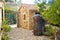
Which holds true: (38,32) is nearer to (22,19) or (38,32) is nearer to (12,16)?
(22,19)

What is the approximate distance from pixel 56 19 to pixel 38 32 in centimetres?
654

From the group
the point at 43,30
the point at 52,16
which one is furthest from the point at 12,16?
the point at 52,16

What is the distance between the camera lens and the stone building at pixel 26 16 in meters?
14.1

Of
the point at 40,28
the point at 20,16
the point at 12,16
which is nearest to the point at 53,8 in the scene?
the point at 40,28

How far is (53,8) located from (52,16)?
0.91 ft

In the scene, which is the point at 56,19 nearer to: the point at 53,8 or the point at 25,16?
the point at 53,8

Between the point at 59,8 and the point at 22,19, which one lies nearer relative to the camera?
the point at 59,8

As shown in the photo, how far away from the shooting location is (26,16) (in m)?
14.8

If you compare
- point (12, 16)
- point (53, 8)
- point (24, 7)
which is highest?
point (53, 8)

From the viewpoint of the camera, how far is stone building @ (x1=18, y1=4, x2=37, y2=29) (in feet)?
46.1

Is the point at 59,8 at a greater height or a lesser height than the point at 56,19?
greater

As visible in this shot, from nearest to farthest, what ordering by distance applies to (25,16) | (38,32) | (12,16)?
(38,32), (25,16), (12,16)

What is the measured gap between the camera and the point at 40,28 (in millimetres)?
10133

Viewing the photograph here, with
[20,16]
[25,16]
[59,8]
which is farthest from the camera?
[20,16]
